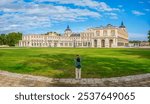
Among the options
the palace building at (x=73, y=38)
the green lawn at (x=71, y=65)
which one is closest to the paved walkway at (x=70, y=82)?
the green lawn at (x=71, y=65)

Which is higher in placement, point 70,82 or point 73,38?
point 73,38

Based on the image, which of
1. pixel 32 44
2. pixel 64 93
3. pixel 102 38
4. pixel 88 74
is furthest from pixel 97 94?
pixel 102 38

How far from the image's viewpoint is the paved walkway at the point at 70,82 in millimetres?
13406

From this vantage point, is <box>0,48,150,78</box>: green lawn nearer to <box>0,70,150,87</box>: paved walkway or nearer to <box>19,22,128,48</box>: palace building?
<box>0,70,150,87</box>: paved walkway

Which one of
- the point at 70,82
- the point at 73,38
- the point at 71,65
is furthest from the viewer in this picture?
the point at 71,65

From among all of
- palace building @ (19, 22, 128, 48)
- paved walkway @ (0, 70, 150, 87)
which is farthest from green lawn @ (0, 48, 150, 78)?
palace building @ (19, 22, 128, 48)

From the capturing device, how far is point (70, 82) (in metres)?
14.2

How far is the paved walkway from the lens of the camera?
528 inches

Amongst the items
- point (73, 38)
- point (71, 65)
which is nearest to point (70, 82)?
point (73, 38)

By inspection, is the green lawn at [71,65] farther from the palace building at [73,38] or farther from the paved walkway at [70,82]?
the palace building at [73,38]

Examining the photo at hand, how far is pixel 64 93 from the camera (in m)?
9.97

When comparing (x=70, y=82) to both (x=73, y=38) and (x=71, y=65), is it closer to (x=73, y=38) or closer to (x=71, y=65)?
(x=73, y=38)

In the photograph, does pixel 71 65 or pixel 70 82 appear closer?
pixel 70 82

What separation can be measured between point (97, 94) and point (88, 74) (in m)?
7.19
